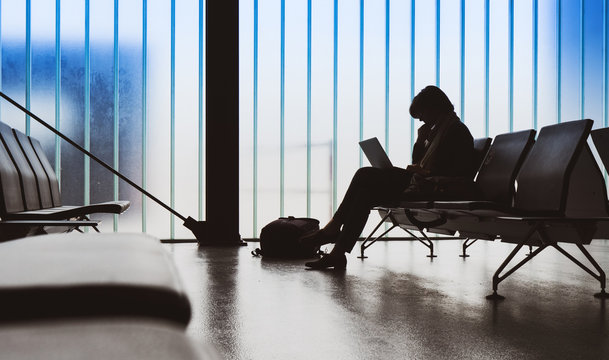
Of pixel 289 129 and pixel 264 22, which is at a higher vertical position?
pixel 264 22

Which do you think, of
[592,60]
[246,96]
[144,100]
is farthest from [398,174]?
[592,60]

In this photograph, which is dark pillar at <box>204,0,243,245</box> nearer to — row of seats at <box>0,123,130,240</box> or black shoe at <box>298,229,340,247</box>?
row of seats at <box>0,123,130,240</box>

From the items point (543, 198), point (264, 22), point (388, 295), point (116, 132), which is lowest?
point (388, 295)

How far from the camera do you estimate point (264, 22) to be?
18.2 feet

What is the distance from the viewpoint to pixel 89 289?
35 cm

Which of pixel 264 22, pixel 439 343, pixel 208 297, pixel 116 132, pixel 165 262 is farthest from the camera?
pixel 264 22

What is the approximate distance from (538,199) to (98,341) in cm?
282

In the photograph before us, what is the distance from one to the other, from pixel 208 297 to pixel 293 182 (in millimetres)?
3236

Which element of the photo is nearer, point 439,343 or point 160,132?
point 439,343

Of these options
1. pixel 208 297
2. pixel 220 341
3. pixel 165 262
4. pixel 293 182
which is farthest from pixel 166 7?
pixel 165 262

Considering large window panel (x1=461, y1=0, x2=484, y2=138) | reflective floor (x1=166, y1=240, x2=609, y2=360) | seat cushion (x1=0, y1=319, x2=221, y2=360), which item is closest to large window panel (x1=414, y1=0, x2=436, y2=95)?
large window panel (x1=461, y1=0, x2=484, y2=138)

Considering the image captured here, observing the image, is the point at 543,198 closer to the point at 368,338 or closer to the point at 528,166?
the point at 528,166

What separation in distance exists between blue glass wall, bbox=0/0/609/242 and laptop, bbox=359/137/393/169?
68.9 inches

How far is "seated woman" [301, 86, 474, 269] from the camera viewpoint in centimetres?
343
